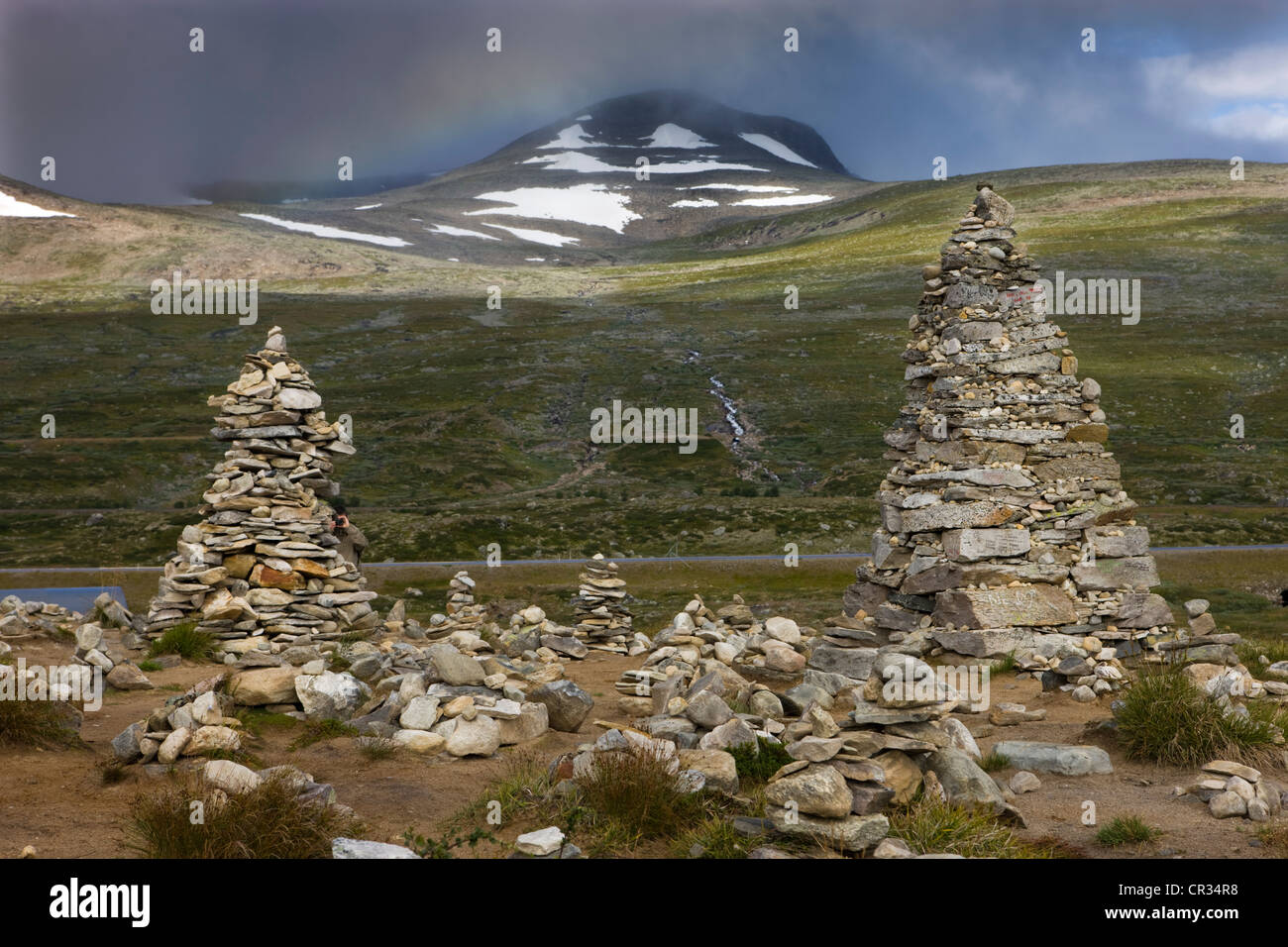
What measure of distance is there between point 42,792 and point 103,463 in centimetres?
6894

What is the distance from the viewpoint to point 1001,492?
15.0 m

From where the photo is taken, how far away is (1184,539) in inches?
1711

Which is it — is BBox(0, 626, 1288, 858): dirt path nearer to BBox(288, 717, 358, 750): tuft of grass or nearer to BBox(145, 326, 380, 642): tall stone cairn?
BBox(288, 717, 358, 750): tuft of grass

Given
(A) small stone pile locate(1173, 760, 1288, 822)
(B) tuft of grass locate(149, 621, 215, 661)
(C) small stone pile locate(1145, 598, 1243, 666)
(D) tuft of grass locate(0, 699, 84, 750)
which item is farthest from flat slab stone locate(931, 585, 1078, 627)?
(D) tuft of grass locate(0, 699, 84, 750)

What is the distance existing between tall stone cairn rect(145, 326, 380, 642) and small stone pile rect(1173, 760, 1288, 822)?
11060mm

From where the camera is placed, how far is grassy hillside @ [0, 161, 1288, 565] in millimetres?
51719

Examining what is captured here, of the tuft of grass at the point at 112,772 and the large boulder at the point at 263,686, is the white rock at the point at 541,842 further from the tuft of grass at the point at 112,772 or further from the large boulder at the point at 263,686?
the large boulder at the point at 263,686

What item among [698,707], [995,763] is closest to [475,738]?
[698,707]

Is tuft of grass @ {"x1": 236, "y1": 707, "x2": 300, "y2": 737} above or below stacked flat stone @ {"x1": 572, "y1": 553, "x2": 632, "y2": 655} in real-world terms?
above

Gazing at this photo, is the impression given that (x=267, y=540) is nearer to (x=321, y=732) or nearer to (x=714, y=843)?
(x=321, y=732)

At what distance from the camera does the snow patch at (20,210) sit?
17488 cm

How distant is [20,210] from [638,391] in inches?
5538

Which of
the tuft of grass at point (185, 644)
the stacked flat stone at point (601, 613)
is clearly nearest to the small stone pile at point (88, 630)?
the tuft of grass at point (185, 644)
